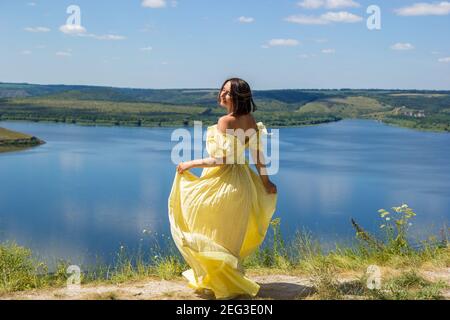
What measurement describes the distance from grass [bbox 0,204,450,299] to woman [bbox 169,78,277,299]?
55 cm

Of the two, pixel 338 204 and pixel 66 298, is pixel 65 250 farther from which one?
pixel 66 298

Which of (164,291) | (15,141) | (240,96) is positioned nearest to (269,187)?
(240,96)

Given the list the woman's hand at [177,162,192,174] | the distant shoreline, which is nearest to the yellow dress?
the woman's hand at [177,162,192,174]

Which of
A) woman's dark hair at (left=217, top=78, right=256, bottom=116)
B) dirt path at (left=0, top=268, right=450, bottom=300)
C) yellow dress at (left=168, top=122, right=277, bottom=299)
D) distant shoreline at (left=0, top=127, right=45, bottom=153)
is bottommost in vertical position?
distant shoreline at (left=0, top=127, right=45, bottom=153)

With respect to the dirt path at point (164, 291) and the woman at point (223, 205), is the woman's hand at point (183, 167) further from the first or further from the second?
the dirt path at point (164, 291)

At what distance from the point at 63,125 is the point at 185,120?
49.8ft

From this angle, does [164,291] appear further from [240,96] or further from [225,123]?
[240,96]

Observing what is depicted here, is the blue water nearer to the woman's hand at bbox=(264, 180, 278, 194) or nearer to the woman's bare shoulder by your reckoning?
the woman's hand at bbox=(264, 180, 278, 194)

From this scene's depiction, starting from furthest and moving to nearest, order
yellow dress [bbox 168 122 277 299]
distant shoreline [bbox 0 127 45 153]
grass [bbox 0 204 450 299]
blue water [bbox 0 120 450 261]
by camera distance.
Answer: distant shoreline [bbox 0 127 45 153], blue water [bbox 0 120 450 261], grass [bbox 0 204 450 299], yellow dress [bbox 168 122 277 299]

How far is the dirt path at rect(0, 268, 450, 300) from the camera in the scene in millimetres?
3617

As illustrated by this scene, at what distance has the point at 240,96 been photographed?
3.54 meters

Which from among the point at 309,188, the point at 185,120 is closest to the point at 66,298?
the point at 309,188

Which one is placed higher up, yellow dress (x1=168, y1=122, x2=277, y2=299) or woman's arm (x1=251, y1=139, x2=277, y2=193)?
woman's arm (x1=251, y1=139, x2=277, y2=193)
